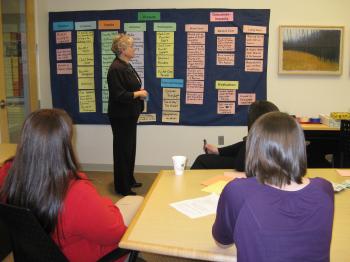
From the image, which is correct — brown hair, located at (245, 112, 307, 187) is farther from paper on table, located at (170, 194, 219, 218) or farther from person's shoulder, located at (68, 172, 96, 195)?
person's shoulder, located at (68, 172, 96, 195)

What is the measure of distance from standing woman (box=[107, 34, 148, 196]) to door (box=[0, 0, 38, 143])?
1.05 m

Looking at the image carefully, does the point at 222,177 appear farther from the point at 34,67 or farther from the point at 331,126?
the point at 34,67

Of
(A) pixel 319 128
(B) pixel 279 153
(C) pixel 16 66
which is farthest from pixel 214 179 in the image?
(C) pixel 16 66

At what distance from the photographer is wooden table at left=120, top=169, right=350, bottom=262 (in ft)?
4.15

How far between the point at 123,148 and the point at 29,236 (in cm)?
251

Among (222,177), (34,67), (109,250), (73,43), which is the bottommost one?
(109,250)

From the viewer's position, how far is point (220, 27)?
4332 mm

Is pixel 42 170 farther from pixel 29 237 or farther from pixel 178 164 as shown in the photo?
pixel 178 164

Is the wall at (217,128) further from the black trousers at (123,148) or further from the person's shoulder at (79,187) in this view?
the person's shoulder at (79,187)

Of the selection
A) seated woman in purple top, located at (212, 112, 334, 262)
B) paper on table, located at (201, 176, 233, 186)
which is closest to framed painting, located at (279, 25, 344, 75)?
paper on table, located at (201, 176, 233, 186)

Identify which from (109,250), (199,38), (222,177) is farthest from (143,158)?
(109,250)

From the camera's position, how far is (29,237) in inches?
47.5

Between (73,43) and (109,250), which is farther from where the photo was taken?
(73,43)

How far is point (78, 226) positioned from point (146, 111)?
10.9ft
